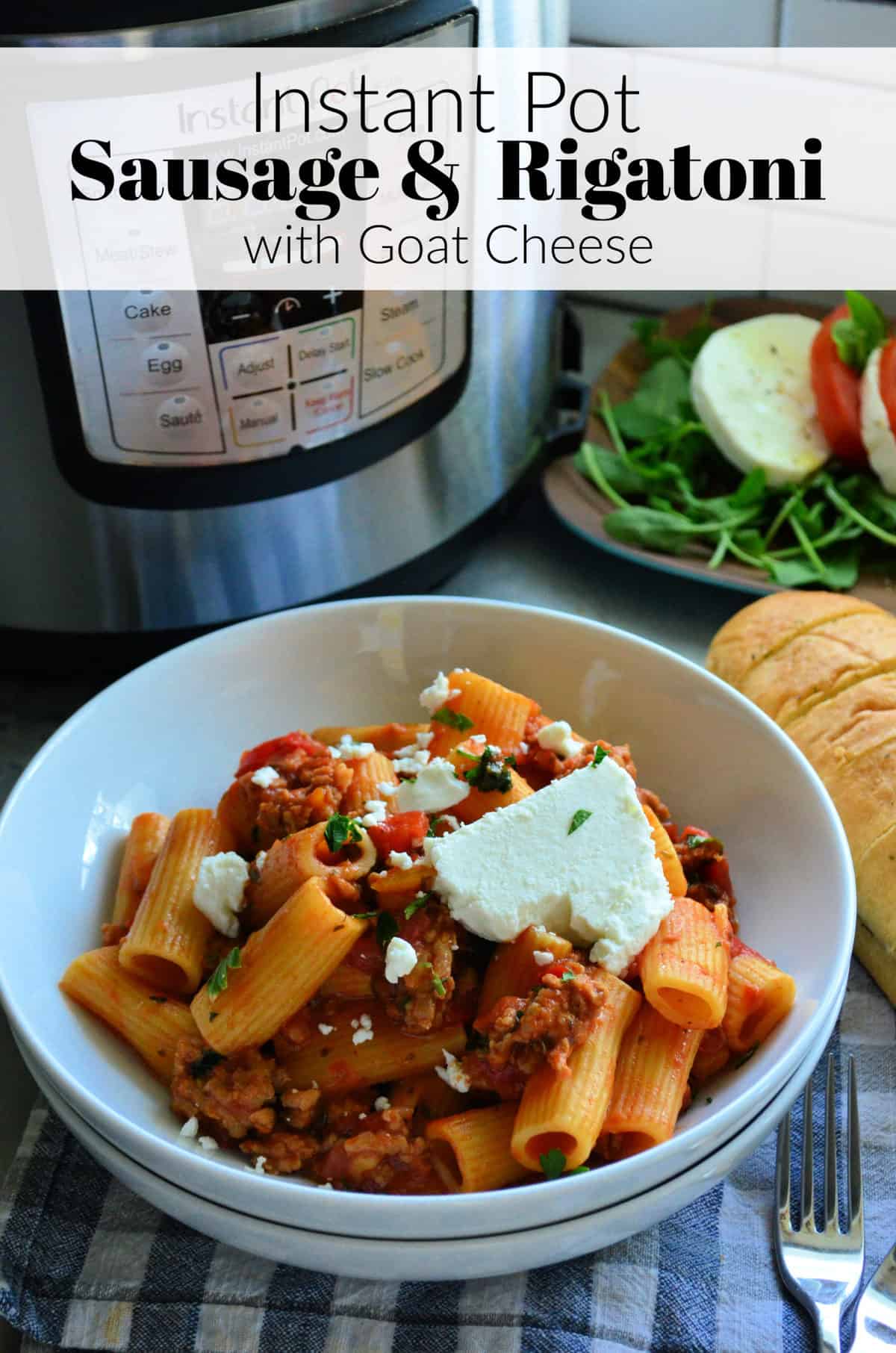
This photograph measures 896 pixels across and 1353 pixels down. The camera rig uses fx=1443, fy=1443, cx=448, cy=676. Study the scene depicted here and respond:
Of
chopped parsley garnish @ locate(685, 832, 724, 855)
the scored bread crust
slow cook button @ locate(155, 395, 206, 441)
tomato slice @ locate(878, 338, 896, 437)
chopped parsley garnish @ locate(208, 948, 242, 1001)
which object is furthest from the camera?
tomato slice @ locate(878, 338, 896, 437)

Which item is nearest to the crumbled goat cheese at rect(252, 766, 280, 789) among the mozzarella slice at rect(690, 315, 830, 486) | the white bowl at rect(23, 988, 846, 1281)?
the white bowl at rect(23, 988, 846, 1281)

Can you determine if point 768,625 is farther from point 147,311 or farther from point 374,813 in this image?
point 147,311

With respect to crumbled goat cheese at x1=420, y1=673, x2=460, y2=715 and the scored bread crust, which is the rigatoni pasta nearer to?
crumbled goat cheese at x1=420, y1=673, x2=460, y2=715

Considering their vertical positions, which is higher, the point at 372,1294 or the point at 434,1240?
the point at 434,1240

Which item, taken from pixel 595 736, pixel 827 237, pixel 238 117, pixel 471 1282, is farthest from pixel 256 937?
pixel 827 237

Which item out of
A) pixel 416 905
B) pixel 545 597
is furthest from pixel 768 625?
pixel 416 905

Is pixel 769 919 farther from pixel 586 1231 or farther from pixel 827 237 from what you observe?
pixel 827 237
